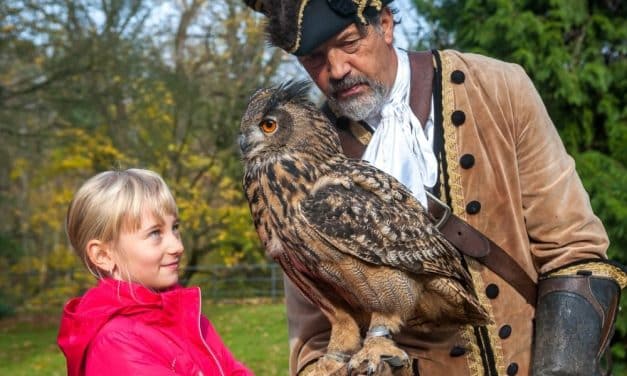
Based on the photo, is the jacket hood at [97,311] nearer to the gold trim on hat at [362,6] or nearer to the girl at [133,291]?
the girl at [133,291]

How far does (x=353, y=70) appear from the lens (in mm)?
2703

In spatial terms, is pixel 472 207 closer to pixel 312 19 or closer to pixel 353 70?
pixel 353 70

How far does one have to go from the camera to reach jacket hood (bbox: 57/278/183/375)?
2.69 m

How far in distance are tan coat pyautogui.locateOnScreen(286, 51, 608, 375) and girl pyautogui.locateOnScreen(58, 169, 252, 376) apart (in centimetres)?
42

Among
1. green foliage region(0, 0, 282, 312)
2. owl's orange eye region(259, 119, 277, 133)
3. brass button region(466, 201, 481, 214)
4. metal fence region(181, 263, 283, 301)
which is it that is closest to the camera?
owl's orange eye region(259, 119, 277, 133)

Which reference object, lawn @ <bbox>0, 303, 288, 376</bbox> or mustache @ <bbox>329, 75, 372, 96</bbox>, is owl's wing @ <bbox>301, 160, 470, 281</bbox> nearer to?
mustache @ <bbox>329, 75, 372, 96</bbox>

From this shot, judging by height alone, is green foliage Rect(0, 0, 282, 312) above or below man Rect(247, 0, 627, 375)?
below

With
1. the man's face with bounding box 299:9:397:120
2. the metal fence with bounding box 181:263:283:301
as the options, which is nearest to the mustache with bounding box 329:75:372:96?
the man's face with bounding box 299:9:397:120

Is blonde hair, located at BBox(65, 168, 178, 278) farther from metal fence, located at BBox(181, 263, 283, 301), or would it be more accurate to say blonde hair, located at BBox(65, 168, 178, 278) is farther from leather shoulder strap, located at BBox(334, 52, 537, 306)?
metal fence, located at BBox(181, 263, 283, 301)

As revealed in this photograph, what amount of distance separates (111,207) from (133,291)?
299mm

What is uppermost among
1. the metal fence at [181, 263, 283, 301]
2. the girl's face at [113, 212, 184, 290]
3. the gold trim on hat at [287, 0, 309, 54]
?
the gold trim on hat at [287, 0, 309, 54]

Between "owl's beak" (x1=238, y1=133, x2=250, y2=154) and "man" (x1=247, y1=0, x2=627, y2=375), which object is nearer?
"owl's beak" (x1=238, y1=133, x2=250, y2=154)

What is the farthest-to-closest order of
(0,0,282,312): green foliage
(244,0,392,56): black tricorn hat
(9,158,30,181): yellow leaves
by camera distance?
(9,158,30,181): yellow leaves < (0,0,282,312): green foliage < (244,0,392,56): black tricorn hat

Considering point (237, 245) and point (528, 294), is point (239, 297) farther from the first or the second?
point (528, 294)
